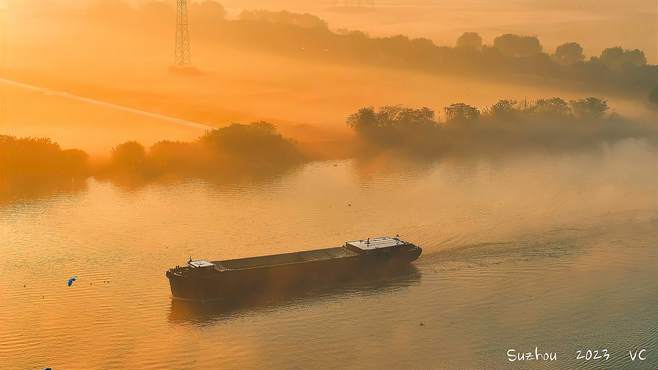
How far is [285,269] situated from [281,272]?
0.14m

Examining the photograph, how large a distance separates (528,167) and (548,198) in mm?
6522

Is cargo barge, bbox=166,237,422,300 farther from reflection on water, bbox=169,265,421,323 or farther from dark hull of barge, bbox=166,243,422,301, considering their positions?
reflection on water, bbox=169,265,421,323

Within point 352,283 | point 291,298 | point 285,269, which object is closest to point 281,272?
point 285,269

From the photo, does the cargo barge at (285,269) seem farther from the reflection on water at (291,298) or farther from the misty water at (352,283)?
the misty water at (352,283)

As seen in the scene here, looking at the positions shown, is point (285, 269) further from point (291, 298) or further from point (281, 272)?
point (291, 298)

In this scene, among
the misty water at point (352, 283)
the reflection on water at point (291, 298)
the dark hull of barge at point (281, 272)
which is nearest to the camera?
the misty water at point (352, 283)

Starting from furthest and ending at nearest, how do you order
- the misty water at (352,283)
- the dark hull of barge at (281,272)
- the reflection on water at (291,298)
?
A: the dark hull of barge at (281,272) → the reflection on water at (291,298) → the misty water at (352,283)

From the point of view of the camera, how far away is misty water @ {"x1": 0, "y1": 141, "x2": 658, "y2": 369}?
2234cm

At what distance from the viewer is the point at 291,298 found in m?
25.5

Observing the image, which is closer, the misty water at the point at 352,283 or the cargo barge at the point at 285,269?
the misty water at the point at 352,283

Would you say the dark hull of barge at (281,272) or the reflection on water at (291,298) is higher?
the dark hull of barge at (281,272)

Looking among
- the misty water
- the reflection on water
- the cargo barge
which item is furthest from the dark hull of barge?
the misty water

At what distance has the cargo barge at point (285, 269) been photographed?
82.9 feet

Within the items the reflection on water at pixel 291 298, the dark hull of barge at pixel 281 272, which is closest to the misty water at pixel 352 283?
the reflection on water at pixel 291 298
